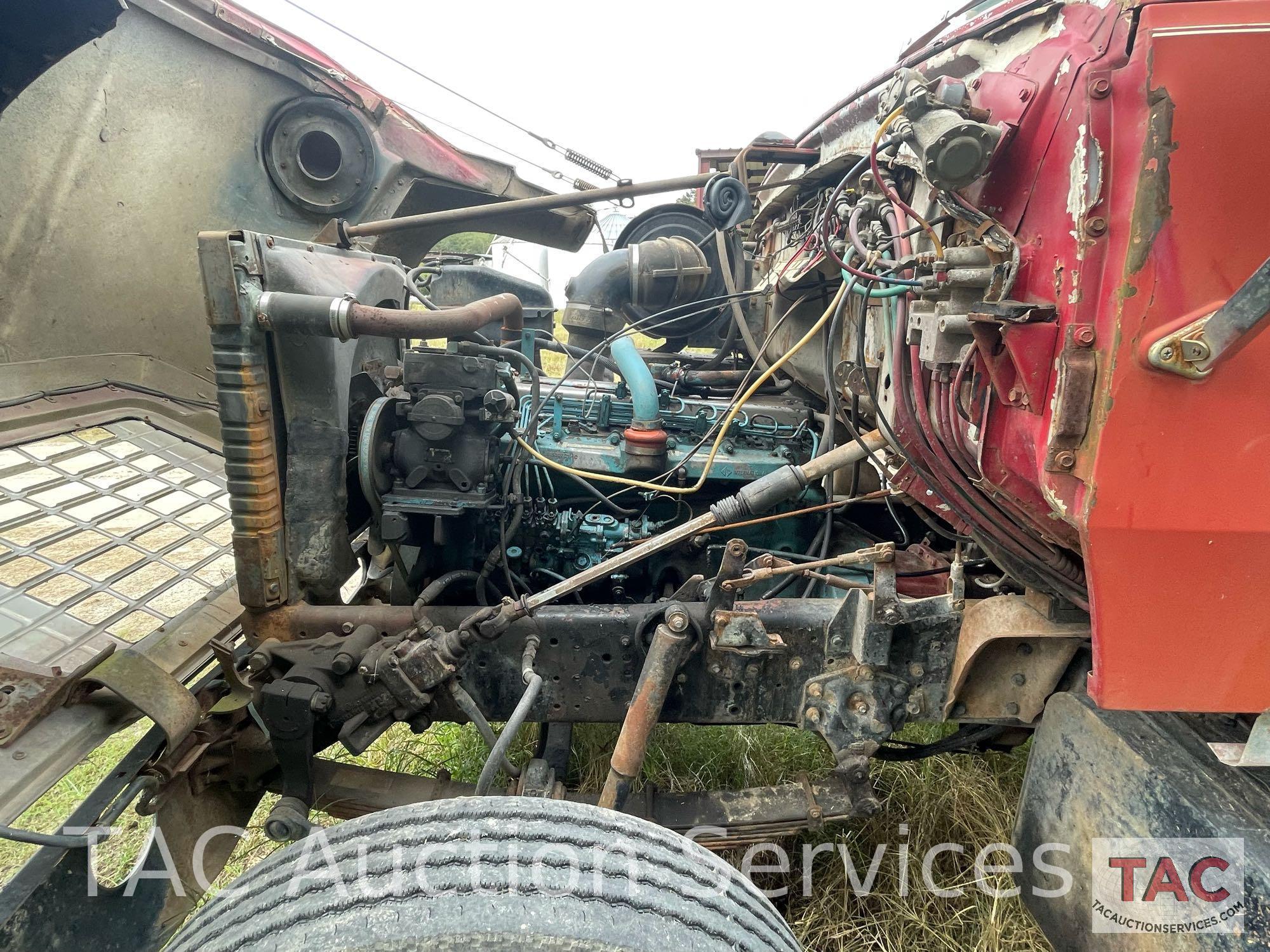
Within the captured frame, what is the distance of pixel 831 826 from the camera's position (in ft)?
6.65

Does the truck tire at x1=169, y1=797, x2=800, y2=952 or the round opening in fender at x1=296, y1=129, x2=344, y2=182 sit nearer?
the truck tire at x1=169, y1=797, x2=800, y2=952

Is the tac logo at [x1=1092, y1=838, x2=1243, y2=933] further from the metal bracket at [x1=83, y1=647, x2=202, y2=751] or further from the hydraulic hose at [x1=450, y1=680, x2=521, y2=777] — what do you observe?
the metal bracket at [x1=83, y1=647, x2=202, y2=751]

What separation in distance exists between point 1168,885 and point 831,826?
1.01 m

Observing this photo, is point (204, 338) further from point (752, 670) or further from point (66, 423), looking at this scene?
point (752, 670)

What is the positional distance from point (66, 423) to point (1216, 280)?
9.36 feet

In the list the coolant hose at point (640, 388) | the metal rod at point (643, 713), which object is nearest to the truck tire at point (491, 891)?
the metal rod at point (643, 713)

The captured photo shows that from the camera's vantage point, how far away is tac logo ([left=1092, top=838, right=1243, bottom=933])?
1.04 meters

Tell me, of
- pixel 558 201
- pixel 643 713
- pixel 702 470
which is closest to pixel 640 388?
pixel 702 470

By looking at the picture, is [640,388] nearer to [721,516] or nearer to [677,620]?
[721,516]

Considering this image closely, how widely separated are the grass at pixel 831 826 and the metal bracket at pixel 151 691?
52cm

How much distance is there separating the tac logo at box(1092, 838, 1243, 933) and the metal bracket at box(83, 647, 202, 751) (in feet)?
5.41

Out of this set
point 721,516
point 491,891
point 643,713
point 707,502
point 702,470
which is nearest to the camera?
point 491,891

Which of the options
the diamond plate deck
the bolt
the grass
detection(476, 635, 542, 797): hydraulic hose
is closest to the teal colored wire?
the bolt

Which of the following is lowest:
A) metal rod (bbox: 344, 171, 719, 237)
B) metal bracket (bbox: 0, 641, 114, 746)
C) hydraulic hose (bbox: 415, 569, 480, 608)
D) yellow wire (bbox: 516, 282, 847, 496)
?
hydraulic hose (bbox: 415, 569, 480, 608)
